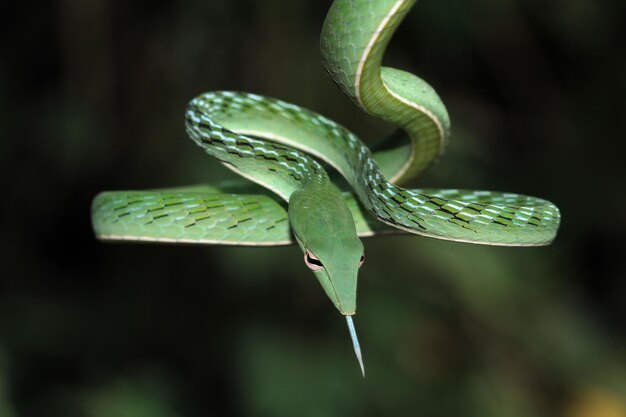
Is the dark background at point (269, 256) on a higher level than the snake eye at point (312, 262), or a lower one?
lower

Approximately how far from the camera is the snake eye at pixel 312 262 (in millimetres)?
1719

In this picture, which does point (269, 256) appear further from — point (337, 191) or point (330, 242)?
point (330, 242)

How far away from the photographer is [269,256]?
407 cm

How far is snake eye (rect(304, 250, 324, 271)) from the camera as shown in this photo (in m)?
1.72

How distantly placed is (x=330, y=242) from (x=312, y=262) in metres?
0.07

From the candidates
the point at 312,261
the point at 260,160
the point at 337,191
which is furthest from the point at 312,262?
the point at 260,160

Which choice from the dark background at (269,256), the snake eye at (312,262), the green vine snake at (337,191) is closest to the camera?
the green vine snake at (337,191)

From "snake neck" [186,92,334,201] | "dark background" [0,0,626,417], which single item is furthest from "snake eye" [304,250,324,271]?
"dark background" [0,0,626,417]

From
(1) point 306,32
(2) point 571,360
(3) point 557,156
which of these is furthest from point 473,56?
(2) point 571,360

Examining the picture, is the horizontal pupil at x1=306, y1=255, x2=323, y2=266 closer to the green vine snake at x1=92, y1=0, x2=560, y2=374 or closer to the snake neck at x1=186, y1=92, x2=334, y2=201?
the green vine snake at x1=92, y1=0, x2=560, y2=374

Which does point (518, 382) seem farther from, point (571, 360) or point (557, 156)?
point (557, 156)

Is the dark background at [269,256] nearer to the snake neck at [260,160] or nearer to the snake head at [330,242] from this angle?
the snake neck at [260,160]

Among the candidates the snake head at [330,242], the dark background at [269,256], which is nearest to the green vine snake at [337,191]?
the snake head at [330,242]

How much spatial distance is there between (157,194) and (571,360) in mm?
3018
